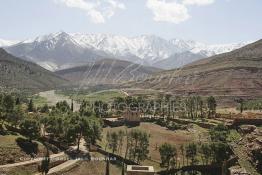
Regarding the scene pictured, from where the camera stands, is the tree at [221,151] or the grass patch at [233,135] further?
the grass patch at [233,135]

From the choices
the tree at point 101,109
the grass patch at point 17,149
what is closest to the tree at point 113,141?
the grass patch at point 17,149

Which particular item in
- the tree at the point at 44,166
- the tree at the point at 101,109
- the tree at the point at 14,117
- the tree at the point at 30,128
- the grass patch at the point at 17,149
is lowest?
the tree at the point at 44,166

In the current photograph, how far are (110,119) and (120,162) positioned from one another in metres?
52.3

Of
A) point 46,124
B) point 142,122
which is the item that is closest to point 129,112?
point 142,122

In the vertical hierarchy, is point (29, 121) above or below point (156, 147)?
above

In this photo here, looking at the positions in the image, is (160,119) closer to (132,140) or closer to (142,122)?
(142,122)

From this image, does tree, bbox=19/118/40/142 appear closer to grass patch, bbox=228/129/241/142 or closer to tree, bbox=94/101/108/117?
grass patch, bbox=228/129/241/142

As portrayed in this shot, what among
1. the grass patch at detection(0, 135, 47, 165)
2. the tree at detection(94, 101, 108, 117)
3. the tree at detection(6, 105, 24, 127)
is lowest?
the grass patch at detection(0, 135, 47, 165)

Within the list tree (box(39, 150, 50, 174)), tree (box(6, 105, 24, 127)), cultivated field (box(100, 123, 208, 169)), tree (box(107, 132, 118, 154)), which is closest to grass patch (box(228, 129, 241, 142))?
cultivated field (box(100, 123, 208, 169))

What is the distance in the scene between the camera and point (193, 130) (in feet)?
440

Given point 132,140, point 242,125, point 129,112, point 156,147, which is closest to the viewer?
point 132,140

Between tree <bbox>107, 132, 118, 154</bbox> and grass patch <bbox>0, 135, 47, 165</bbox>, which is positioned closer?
grass patch <bbox>0, 135, 47, 165</bbox>

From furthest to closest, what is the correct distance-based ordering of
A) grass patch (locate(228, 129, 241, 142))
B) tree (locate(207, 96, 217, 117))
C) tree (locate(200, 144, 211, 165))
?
1. tree (locate(207, 96, 217, 117))
2. grass patch (locate(228, 129, 241, 142))
3. tree (locate(200, 144, 211, 165))

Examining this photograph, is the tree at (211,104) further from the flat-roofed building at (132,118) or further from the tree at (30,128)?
the tree at (30,128)
